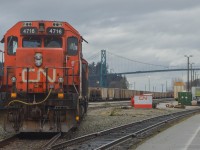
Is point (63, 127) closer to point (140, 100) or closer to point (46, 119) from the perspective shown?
point (46, 119)

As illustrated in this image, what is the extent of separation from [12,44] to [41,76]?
1.79 meters

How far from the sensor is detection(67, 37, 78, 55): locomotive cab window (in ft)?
50.5

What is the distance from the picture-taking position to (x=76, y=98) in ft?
46.3

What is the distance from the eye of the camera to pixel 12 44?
15.2 metres

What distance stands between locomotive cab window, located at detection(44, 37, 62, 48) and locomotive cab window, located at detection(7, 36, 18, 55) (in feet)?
3.55

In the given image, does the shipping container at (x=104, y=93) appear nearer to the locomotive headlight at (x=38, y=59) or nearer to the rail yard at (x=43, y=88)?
the rail yard at (x=43, y=88)

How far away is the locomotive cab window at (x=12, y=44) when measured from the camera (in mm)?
15148

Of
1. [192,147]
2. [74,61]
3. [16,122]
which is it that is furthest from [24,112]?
[192,147]

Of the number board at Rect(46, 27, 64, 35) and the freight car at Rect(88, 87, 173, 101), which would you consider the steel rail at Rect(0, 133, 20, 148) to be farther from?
the freight car at Rect(88, 87, 173, 101)

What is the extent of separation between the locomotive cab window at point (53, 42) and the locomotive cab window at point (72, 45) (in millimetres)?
337

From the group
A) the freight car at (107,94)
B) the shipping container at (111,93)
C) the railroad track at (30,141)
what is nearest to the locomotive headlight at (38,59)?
the railroad track at (30,141)

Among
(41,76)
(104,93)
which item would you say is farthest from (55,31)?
(104,93)

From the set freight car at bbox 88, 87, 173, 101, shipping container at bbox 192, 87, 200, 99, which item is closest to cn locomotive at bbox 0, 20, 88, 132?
freight car at bbox 88, 87, 173, 101

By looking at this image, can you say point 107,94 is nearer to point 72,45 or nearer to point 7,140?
point 72,45
